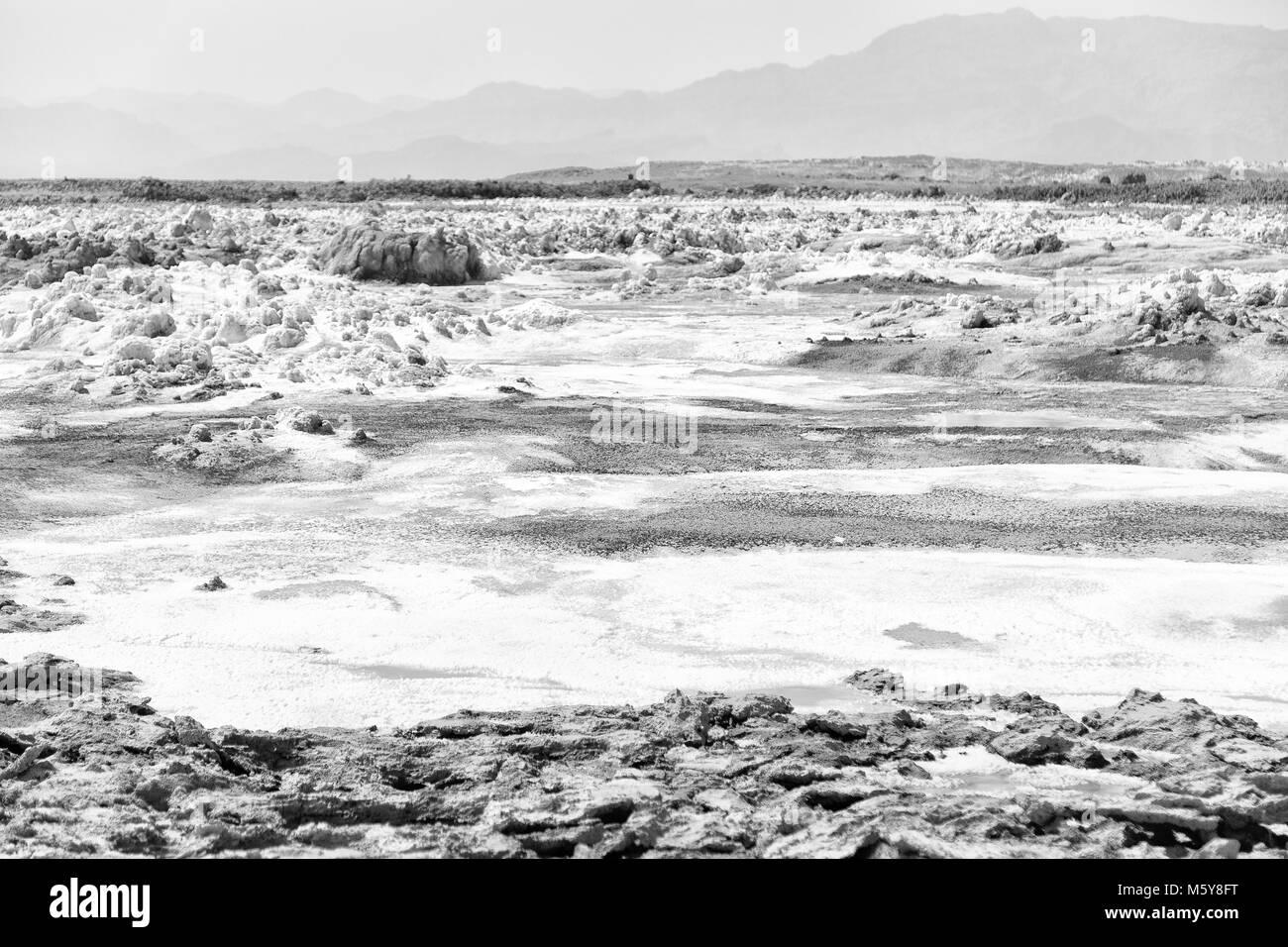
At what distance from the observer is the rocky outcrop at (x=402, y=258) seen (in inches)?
1114

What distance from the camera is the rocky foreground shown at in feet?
15.7

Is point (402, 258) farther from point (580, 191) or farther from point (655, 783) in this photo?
point (580, 191)

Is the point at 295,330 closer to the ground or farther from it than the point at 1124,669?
farther from it

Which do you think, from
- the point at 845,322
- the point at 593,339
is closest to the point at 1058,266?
the point at 845,322

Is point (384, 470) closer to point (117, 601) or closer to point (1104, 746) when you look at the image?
point (117, 601)

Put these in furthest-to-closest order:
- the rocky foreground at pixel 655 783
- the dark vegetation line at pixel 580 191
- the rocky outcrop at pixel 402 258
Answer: the dark vegetation line at pixel 580 191 → the rocky outcrop at pixel 402 258 → the rocky foreground at pixel 655 783

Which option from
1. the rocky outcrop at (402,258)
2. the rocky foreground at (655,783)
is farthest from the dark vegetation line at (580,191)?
the rocky foreground at (655,783)

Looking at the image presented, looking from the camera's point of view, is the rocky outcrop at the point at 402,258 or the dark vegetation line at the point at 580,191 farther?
the dark vegetation line at the point at 580,191

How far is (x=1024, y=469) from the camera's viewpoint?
12953 mm

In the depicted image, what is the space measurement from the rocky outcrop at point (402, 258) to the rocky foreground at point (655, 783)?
22206 millimetres

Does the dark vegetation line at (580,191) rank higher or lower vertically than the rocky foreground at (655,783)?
higher

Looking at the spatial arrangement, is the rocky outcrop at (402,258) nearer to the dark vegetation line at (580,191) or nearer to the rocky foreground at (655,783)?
the rocky foreground at (655,783)

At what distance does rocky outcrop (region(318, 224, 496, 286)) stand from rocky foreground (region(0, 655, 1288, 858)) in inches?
874

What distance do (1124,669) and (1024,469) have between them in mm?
5328
